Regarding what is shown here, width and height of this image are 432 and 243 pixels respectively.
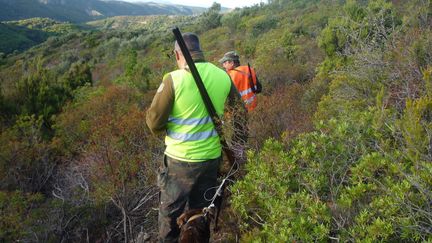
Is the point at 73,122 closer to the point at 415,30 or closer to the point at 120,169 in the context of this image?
the point at 120,169

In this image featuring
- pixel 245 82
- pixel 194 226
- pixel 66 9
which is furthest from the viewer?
pixel 66 9

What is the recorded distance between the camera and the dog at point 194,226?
242 cm

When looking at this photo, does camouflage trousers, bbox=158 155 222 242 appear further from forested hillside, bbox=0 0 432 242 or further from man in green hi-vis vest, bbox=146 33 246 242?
forested hillside, bbox=0 0 432 242

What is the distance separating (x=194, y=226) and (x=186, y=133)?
0.67 meters

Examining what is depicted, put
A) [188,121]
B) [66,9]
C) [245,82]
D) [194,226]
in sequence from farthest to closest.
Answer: [66,9]
[245,82]
[188,121]
[194,226]

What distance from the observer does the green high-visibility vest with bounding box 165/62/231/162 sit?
8.09 feet

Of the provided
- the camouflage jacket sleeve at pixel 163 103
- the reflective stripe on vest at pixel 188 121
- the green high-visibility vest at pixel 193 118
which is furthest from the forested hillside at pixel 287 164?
the camouflage jacket sleeve at pixel 163 103

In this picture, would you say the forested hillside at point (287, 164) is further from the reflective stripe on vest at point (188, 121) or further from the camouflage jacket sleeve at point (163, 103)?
the camouflage jacket sleeve at point (163, 103)

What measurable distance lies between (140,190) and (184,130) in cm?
161

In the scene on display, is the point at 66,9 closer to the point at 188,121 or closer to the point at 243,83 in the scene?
the point at 243,83

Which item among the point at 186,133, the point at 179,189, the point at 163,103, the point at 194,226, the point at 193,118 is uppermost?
the point at 163,103

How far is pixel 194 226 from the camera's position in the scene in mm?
2428

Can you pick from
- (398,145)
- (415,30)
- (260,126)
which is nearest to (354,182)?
(398,145)

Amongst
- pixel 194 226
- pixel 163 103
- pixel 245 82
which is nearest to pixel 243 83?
pixel 245 82
